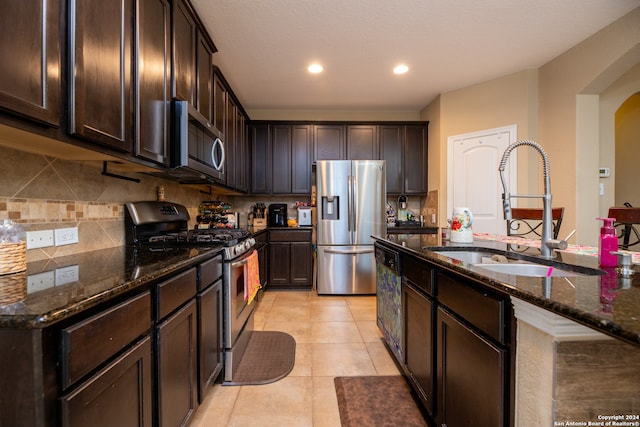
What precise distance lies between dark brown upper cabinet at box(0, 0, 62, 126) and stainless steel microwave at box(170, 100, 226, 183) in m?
0.79

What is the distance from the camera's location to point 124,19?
1312 mm

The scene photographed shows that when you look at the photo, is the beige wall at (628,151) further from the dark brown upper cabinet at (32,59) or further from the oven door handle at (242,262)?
the dark brown upper cabinet at (32,59)

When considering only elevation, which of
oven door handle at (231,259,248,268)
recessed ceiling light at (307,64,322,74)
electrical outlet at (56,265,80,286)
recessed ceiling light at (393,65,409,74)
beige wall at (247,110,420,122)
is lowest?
oven door handle at (231,259,248,268)

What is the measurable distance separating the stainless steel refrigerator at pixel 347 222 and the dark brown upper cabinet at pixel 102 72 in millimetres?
2574

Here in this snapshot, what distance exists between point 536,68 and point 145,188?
406 cm

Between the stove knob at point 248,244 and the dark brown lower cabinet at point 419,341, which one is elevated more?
the stove knob at point 248,244

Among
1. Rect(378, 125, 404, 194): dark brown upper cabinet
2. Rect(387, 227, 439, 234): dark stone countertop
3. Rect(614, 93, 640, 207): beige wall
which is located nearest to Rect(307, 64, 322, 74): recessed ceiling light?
Rect(378, 125, 404, 194): dark brown upper cabinet

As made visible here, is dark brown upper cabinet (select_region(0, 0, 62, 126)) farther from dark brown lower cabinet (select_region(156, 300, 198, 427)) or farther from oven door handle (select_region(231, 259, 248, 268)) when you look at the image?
oven door handle (select_region(231, 259, 248, 268))

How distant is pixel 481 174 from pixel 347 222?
174cm

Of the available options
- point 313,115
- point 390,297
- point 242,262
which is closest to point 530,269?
point 390,297

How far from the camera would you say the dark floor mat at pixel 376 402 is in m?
1.52

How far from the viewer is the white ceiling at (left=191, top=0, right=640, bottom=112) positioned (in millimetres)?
2191

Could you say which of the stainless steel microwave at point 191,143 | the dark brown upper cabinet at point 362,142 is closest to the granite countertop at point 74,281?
the stainless steel microwave at point 191,143

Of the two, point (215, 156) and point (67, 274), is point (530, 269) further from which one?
point (215, 156)
